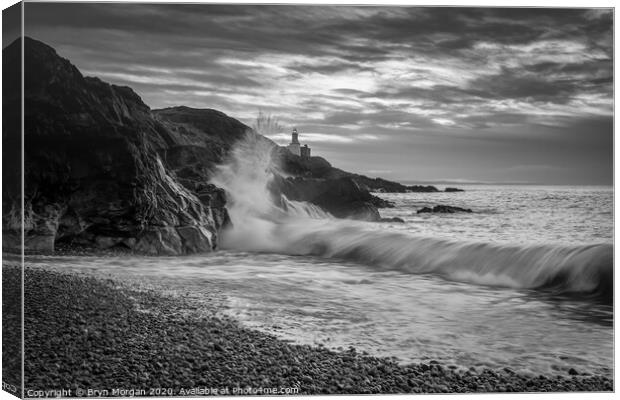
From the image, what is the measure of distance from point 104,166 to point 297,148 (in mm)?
1968

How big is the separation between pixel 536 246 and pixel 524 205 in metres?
0.38

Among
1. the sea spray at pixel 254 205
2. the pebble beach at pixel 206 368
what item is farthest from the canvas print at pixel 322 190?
the sea spray at pixel 254 205

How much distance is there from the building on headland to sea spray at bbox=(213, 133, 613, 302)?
202mm

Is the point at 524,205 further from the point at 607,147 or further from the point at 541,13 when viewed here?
the point at 541,13

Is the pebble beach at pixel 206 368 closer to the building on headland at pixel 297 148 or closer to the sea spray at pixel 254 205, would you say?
the building on headland at pixel 297 148

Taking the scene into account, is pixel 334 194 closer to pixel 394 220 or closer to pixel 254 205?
pixel 394 220

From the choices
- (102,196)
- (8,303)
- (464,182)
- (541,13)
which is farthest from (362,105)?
(8,303)

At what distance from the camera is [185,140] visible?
673 centimetres

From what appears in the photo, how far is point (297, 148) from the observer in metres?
6.30

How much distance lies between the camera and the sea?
5.56 meters

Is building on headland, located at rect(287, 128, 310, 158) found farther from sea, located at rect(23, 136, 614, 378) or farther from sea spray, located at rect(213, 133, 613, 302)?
sea, located at rect(23, 136, 614, 378)

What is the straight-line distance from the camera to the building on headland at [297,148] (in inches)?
247

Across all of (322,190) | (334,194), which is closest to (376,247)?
(334,194)

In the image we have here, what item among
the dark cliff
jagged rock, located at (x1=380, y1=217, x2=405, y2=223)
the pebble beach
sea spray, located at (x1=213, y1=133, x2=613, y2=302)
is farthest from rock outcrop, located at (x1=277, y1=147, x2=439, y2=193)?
the pebble beach
